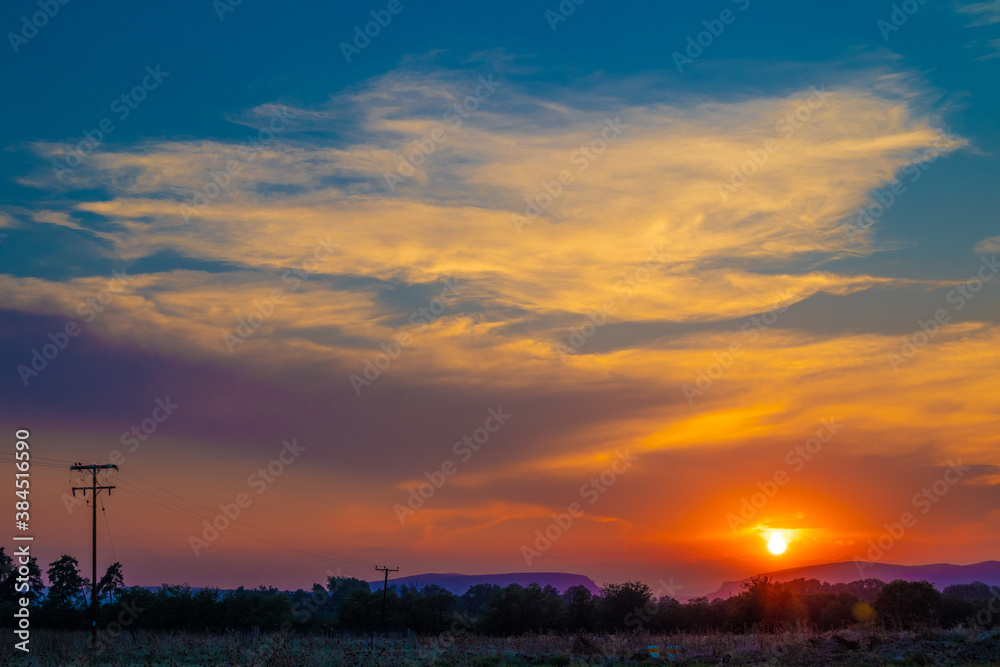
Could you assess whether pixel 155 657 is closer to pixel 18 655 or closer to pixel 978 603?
pixel 18 655

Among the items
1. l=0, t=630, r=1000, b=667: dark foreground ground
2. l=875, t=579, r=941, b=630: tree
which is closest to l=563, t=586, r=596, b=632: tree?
l=875, t=579, r=941, b=630: tree

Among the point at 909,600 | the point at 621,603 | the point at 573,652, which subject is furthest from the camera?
the point at 621,603

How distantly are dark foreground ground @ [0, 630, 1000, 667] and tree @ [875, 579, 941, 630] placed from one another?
29.8m

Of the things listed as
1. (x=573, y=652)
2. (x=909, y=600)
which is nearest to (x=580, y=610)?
(x=909, y=600)

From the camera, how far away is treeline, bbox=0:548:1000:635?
70.1m

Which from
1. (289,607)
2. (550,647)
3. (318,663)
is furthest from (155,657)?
(289,607)

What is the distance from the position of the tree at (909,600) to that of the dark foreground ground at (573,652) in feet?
97.7

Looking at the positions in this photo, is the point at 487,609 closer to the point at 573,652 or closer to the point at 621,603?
the point at 621,603

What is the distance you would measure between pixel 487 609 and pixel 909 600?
4154 cm

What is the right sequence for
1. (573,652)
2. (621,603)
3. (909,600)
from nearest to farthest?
1. (573,652)
2. (909,600)
3. (621,603)

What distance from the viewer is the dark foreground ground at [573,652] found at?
31312 mm

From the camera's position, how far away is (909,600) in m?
62.0

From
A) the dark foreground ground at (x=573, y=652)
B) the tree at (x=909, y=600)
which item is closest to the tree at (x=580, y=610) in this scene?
the tree at (x=909, y=600)

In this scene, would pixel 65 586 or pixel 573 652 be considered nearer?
pixel 573 652
